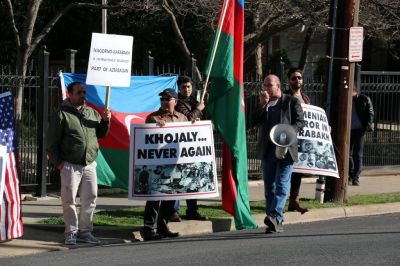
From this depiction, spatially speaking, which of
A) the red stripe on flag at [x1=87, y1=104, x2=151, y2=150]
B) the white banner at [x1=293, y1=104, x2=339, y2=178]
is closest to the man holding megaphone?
the white banner at [x1=293, y1=104, x2=339, y2=178]

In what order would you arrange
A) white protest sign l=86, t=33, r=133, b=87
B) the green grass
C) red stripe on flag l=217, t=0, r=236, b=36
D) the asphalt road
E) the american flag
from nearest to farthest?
1. the asphalt road
2. the american flag
3. white protest sign l=86, t=33, r=133, b=87
4. the green grass
5. red stripe on flag l=217, t=0, r=236, b=36

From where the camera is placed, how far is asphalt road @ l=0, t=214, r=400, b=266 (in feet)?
26.8

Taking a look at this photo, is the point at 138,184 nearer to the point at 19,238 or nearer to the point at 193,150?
the point at 193,150

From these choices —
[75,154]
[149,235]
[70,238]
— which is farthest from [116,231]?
[75,154]

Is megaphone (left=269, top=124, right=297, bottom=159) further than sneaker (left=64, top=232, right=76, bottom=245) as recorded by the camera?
Yes

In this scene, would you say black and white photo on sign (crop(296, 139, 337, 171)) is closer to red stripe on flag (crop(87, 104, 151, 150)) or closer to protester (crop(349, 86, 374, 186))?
red stripe on flag (crop(87, 104, 151, 150))

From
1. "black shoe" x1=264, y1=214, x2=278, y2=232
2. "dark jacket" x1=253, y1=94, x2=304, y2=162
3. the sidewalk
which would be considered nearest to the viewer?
the sidewalk

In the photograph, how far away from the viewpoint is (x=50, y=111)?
42.9 ft

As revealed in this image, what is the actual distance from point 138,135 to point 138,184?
23.3 inches

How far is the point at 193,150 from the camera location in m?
10.0

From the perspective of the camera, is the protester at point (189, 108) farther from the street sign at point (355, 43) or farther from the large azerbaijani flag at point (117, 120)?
the street sign at point (355, 43)

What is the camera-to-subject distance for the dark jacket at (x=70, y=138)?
903 centimetres

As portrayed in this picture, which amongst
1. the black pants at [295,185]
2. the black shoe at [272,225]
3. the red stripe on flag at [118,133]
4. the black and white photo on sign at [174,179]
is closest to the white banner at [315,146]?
the black pants at [295,185]

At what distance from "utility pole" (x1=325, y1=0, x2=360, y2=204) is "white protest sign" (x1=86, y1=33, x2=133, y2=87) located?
12.6ft
